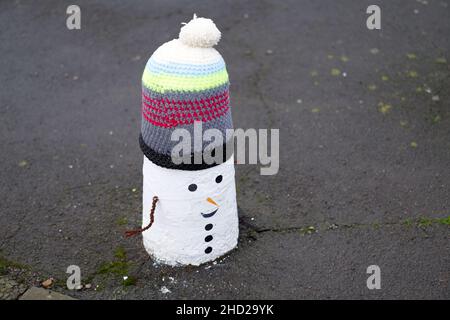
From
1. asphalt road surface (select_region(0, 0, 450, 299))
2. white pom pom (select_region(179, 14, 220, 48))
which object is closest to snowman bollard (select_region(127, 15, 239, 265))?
white pom pom (select_region(179, 14, 220, 48))

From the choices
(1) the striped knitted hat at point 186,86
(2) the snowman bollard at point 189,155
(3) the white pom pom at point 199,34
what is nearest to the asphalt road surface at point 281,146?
(2) the snowman bollard at point 189,155

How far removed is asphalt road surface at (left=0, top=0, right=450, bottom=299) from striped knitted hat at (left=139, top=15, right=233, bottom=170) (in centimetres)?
127

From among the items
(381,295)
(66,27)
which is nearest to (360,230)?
(381,295)

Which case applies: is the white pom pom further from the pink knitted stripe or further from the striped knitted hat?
the pink knitted stripe

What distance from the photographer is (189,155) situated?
4109mm

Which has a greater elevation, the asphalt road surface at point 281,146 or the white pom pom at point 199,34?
the white pom pom at point 199,34

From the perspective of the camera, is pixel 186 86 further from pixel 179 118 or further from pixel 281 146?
pixel 281 146

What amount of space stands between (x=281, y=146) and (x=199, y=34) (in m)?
2.47

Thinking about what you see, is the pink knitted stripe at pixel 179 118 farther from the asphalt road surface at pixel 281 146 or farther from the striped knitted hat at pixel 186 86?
the asphalt road surface at pixel 281 146

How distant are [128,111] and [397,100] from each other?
314 cm

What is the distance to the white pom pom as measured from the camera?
12.7 feet

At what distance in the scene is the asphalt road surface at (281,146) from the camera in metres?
4.67

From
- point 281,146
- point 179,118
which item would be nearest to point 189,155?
point 179,118

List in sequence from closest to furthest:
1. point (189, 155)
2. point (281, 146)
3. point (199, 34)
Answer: point (199, 34) < point (189, 155) < point (281, 146)
